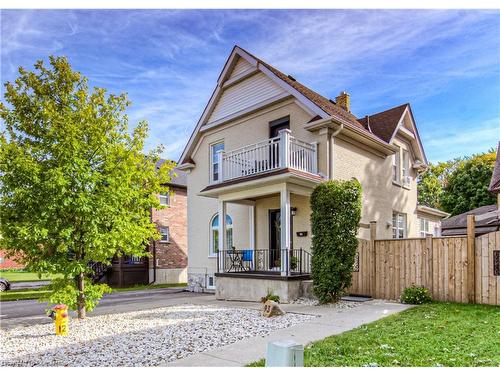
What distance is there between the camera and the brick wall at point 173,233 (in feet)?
63.3

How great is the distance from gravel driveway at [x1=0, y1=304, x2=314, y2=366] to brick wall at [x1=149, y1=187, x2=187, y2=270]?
10379 millimetres

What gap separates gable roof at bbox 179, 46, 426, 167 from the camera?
11.5 m

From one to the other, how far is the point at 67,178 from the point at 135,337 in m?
3.08

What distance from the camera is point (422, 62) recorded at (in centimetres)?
790

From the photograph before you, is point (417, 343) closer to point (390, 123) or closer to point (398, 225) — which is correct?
point (398, 225)

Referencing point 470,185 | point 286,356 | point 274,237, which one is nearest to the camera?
point 286,356

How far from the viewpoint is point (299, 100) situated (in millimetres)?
11781

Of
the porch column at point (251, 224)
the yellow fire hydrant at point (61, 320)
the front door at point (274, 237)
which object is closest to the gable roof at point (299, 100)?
the front door at point (274, 237)

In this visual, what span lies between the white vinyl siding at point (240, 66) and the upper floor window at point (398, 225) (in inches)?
285

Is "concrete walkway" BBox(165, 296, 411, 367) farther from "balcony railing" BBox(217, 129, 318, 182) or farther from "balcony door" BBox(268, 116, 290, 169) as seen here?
"balcony door" BBox(268, 116, 290, 169)

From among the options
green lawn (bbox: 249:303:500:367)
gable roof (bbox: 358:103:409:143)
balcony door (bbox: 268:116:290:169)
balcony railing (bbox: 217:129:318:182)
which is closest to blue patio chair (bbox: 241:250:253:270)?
Result: balcony railing (bbox: 217:129:318:182)

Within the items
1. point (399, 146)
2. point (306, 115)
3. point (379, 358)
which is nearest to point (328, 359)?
point (379, 358)

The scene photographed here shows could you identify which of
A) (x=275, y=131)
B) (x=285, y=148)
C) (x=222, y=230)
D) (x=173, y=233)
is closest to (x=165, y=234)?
(x=173, y=233)
